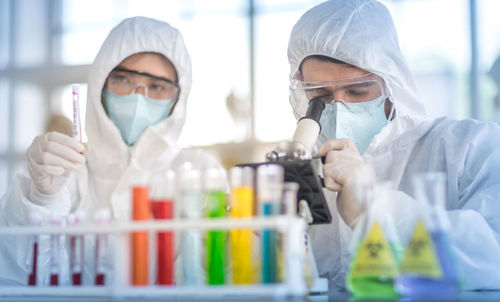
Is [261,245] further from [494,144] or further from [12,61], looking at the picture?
[12,61]

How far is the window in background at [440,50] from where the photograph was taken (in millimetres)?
4492

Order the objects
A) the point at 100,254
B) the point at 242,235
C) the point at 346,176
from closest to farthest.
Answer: the point at 242,235 → the point at 100,254 → the point at 346,176

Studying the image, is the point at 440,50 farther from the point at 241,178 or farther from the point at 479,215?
the point at 241,178

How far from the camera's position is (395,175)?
1.69m

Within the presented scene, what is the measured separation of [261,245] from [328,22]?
1.01 m

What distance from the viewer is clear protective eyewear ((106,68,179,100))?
7.09ft

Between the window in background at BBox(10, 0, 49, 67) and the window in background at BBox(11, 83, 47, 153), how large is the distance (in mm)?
276

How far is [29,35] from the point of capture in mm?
5816

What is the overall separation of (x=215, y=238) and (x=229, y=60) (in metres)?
4.23

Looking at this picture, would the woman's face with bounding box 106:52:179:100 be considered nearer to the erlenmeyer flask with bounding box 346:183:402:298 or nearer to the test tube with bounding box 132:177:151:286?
the test tube with bounding box 132:177:151:286

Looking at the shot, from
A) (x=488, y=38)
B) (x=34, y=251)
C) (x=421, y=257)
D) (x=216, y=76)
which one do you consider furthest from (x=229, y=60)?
(x=421, y=257)

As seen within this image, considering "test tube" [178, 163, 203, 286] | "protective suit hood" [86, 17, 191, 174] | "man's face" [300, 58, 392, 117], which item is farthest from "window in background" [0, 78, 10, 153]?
"test tube" [178, 163, 203, 286]

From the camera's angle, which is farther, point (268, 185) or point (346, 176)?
point (346, 176)

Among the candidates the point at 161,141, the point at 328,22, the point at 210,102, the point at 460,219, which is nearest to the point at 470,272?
the point at 460,219
